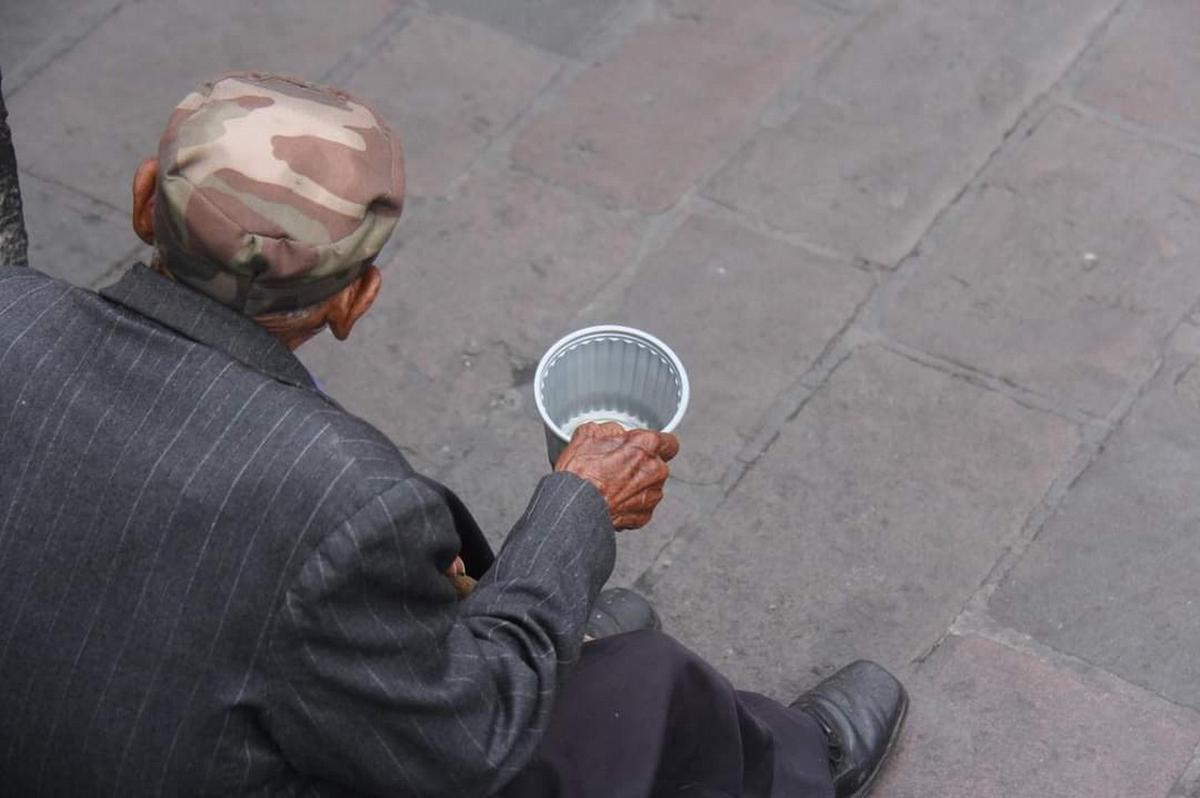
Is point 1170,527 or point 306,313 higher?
point 306,313

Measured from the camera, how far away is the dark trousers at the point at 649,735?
6.62ft

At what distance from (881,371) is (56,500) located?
78.9 inches

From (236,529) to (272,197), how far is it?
1.10 ft

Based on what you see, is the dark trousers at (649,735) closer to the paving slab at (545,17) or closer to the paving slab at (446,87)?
the paving slab at (446,87)

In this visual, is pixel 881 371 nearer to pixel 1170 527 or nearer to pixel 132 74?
pixel 1170 527

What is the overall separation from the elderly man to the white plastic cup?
54 centimetres

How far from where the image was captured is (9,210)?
2543mm

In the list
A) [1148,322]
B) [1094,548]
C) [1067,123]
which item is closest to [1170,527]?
[1094,548]

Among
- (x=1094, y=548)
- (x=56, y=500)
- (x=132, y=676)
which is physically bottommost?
(x=1094, y=548)

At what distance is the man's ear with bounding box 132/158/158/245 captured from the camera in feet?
5.91

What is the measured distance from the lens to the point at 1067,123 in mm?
3797

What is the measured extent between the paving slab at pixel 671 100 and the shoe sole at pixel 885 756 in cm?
135

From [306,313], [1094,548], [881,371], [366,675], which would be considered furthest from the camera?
[881,371]

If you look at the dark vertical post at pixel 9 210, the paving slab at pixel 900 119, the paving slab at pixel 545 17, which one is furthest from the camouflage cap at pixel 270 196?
the paving slab at pixel 545 17
